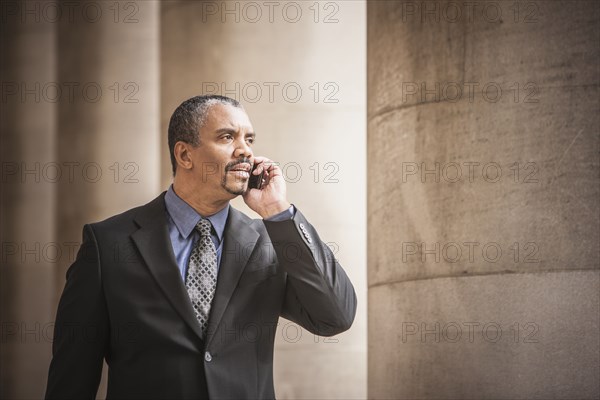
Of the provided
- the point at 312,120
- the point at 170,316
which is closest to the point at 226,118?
the point at 170,316

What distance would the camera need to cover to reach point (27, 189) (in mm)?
10828

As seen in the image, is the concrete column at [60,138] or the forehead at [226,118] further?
the concrete column at [60,138]

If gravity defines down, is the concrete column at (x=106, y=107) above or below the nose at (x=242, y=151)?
above

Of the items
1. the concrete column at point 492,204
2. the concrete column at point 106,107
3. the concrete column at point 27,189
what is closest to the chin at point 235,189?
the concrete column at point 492,204

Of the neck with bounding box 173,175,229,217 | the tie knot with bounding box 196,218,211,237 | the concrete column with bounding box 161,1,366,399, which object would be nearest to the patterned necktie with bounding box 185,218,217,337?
the tie knot with bounding box 196,218,211,237

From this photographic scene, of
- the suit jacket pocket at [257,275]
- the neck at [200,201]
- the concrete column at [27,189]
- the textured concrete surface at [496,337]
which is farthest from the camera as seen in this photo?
the concrete column at [27,189]

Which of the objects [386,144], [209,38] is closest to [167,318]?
[386,144]

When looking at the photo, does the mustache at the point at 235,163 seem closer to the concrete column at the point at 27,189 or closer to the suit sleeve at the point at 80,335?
the suit sleeve at the point at 80,335

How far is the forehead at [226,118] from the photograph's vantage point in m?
4.09

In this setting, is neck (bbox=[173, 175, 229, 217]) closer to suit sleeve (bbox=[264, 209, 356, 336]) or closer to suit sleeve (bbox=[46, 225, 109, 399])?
suit sleeve (bbox=[264, 209, 356, 336])

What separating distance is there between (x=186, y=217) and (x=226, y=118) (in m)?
0.50

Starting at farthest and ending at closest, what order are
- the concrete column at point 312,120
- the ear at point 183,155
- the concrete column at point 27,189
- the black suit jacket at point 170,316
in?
the concrete column at point 27,189 → the concrete column at point 312,120 → the ear at point 183,155 → the black suit jacket at point 170,316

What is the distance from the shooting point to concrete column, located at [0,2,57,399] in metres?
10.5

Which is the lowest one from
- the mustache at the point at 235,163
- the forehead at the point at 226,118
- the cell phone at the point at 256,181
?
the cell phone at the point at 256,181
